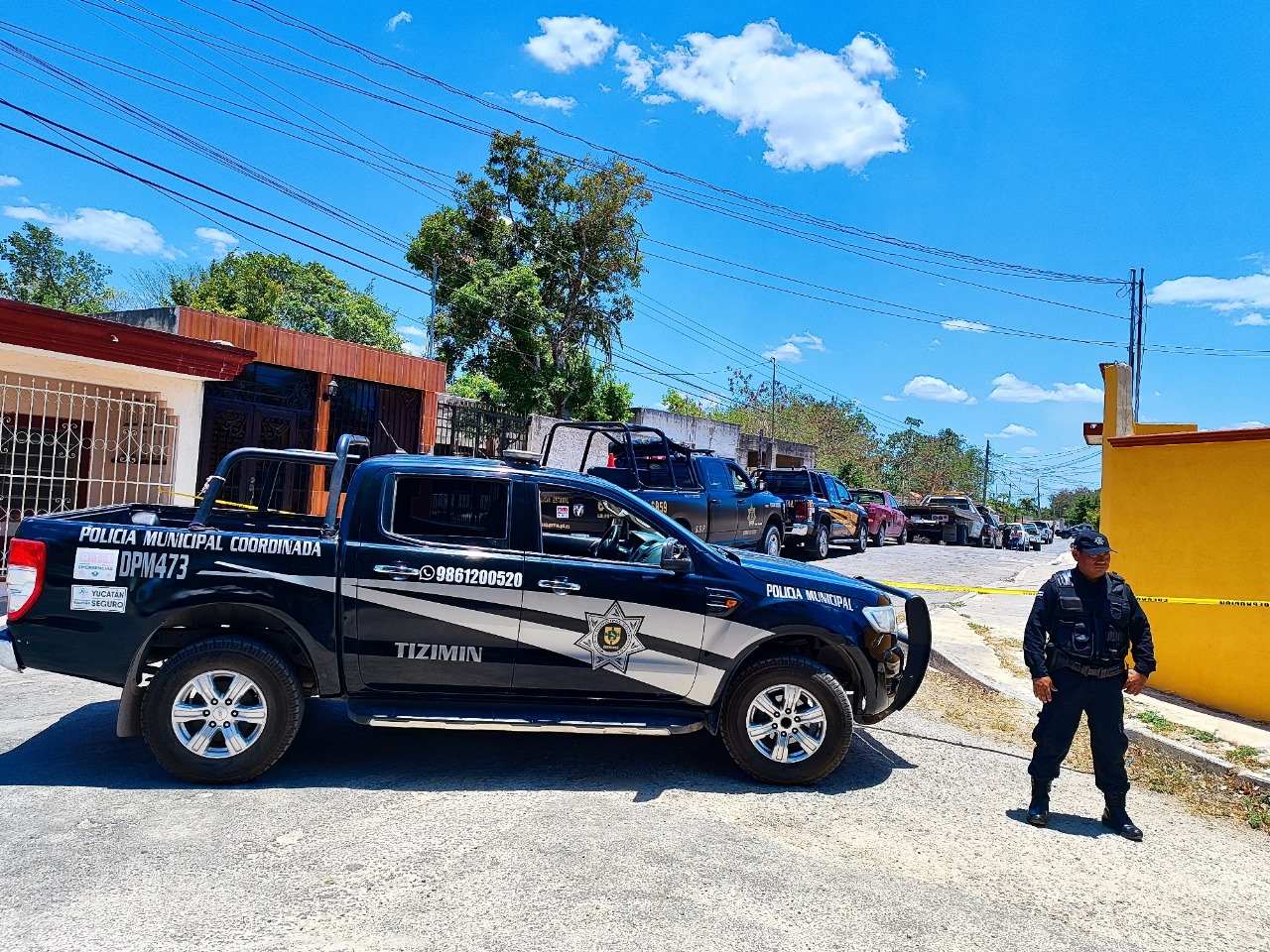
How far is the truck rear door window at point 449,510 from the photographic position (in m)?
4.71

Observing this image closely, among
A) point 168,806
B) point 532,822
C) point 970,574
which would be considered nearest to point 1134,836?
point 532,822

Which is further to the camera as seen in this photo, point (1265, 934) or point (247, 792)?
point (247, 792)

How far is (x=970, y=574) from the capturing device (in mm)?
17047

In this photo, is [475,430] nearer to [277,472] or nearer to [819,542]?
[819,542]

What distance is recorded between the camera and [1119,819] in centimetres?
435

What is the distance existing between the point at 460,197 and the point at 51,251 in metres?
30.9

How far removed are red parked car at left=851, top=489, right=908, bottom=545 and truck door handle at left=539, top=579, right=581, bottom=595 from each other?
1761 cm

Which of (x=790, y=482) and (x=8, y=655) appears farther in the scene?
(x=790, y=482)

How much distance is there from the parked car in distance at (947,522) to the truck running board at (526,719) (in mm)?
24075

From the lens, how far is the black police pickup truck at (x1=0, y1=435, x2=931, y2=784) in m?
4.36

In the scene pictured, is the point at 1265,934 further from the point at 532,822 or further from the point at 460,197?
the point at 460,197

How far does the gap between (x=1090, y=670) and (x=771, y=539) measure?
408 inches

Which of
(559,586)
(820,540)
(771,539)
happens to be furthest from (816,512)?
(559,586)

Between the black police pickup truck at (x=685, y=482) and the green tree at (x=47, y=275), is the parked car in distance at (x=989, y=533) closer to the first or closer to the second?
the black police pickup truck at (x=685, y=482)
